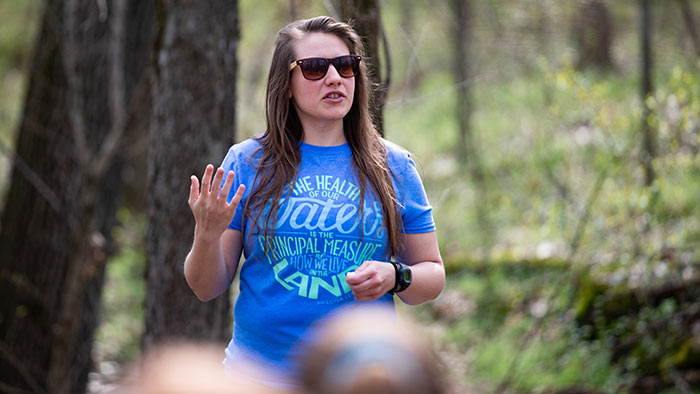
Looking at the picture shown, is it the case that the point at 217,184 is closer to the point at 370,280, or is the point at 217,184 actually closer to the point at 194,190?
the point at 194,190

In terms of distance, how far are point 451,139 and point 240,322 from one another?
13008 millimetres

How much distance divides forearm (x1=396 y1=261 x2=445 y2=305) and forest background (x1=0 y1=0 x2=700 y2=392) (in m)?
0.43

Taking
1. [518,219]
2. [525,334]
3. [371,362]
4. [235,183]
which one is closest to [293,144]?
[235,183]

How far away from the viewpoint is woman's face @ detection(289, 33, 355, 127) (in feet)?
7.26

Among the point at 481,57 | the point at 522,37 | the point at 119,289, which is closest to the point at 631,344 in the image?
the point at 522,37

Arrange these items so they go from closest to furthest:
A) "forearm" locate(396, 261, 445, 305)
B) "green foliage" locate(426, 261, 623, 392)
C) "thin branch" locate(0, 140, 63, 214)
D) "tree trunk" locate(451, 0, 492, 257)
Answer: "forearm" locate(396, 261, 445, 305), "thin branch" locate(0, 140, 63, 214), "green foliage" locate(426, 261, 623, 392), "tree trunk" locate(451, 0, 492, 257)

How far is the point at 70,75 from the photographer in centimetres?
502

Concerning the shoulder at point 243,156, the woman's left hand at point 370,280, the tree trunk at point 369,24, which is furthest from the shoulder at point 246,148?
the tree trunk at point 369,24

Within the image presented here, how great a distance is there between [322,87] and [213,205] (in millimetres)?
486

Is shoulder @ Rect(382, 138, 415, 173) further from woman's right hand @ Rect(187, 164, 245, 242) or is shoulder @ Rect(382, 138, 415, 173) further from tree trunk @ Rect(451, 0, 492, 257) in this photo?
tree trunk @ Rect(451, 0, 492, 257)

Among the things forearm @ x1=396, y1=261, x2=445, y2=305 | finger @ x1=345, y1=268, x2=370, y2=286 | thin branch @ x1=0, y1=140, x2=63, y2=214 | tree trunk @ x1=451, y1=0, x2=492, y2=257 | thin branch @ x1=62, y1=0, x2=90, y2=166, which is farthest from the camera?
tree trunk @ x1=451, y1=0, x2=492, y2=257

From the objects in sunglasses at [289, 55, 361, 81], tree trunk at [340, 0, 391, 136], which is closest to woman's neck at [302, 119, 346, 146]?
sunglasses at [289, 55, 361, 81]

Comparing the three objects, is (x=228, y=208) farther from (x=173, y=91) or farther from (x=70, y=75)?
(x=70, y=75)

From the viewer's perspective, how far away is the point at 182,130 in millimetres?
3801
